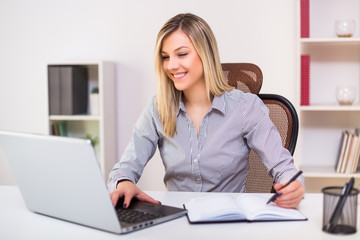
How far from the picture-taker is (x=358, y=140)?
3.02 metres

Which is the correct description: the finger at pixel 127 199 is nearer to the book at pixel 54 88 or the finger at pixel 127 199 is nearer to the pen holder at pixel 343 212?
the pen holder at pixel 343 212

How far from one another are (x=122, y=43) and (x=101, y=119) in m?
0.59

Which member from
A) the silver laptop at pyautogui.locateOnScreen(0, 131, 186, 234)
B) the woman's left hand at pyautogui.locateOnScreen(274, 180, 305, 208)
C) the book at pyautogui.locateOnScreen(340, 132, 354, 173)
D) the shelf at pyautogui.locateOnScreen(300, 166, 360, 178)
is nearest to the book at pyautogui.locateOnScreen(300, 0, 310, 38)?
the book at pyautogui.locateOnScreen(340, 132, 354, 173)

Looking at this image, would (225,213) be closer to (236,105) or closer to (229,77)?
(236,105)

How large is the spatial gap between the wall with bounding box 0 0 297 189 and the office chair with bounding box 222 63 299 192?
52.4 inches

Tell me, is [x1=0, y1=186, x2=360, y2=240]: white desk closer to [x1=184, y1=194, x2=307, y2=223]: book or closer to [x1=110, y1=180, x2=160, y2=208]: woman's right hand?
[x1=184, y1=194, x2=307, y2=223]: book

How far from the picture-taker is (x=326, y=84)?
3262mm

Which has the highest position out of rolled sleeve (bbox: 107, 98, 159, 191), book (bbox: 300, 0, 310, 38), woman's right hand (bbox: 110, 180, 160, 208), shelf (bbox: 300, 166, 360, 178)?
book (bbox: 300, 0, 310, 38)

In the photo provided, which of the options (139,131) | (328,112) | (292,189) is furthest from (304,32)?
(292,189)

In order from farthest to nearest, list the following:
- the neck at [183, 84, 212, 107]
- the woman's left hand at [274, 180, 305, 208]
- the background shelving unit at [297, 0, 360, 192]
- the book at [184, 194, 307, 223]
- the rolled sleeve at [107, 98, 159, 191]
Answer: the background shelving unit at [297, 0, 360, 192]
the neck at [183, 84, 212, 107]
the rolled sleeve at [107, 98, 159, 191]
the woman's left hand at [274, 180, 305, 208]
the book at [184, 194, 307, 223]

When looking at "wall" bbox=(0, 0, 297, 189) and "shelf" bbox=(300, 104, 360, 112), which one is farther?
"wall" bbox=(0, 0, 297, 189)

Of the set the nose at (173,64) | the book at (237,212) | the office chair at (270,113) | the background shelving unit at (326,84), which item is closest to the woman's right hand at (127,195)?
the book at (237,212)

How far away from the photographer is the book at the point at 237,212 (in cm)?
119

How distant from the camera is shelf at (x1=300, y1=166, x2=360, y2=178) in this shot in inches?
119
